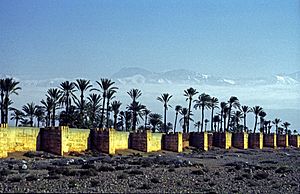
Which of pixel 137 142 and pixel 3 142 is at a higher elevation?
pixel 3 142

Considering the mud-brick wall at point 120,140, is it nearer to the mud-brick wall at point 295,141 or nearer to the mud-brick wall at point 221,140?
the mud-brick wall at point 221,140

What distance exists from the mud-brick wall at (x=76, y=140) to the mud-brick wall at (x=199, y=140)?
2417 cm

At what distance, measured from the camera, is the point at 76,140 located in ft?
146

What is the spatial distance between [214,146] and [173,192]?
56.3 m

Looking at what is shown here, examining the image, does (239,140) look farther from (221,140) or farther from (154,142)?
(154,142)

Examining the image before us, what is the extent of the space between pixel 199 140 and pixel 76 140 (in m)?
27.0

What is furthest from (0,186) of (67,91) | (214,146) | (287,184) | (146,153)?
(214,146)

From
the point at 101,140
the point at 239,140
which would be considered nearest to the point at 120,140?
the point at 101,140

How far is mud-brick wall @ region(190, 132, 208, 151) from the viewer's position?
67.4 m

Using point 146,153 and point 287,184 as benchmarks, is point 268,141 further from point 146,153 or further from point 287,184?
point 287,184

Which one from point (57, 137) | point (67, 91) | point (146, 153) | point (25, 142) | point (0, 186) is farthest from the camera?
point (67, 91)

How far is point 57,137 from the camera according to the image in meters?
41.1

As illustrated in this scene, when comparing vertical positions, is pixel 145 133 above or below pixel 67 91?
below

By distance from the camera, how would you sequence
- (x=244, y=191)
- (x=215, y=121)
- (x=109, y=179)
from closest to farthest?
(x=244, y=191), (x=109, y=179), (x=215, y=121)
